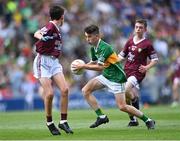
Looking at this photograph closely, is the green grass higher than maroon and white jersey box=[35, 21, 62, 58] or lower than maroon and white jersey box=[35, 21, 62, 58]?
lower

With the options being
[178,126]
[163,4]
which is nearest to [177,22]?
[163,4]

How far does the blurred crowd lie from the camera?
2967 centimetres

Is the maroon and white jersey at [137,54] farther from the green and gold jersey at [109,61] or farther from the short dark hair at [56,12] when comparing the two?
the short dark hair at [56,12]

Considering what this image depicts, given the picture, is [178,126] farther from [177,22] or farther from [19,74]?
[177,22]

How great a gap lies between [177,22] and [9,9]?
31.5ft

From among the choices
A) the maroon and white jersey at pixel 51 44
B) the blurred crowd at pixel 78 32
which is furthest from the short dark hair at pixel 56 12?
the blurred crowd at pixel 78 32

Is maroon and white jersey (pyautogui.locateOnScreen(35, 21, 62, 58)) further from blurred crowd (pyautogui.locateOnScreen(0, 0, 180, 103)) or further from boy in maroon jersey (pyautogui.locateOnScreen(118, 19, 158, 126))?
blurred crowd (pyautogui.locateOnScreen(0, 0, 180, 103))

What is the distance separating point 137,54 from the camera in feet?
56.9

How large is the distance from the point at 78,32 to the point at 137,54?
15084 mm

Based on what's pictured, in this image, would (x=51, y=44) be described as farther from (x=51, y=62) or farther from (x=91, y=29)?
(x=91, y=29)

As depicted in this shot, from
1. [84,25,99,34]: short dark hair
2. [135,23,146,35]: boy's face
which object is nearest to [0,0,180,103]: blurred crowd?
[135,23,146,35]: boy's face

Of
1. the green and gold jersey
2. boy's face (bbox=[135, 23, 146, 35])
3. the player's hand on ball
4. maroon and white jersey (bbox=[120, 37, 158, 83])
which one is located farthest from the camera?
maroon and white jersey (bbox=[120, 37, 158, 83])

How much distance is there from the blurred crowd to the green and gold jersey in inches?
550

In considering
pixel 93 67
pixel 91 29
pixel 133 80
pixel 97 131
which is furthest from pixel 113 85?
pixel 133 80
